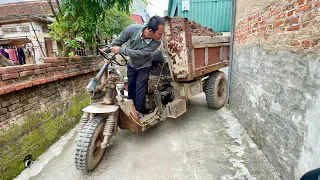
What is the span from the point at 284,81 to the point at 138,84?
202cm

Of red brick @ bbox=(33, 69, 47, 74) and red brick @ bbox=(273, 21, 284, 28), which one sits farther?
red brick @ bbox=(33, 69, 47, 74)

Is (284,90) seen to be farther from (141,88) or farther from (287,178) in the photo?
(141,88)

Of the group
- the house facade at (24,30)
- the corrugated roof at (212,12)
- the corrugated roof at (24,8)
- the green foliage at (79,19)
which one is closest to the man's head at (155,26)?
the green foliage at (79,19)

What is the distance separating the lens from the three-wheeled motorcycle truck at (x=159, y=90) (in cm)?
233

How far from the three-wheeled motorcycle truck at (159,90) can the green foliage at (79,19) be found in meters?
1.36

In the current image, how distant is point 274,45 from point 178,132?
83.7 inches

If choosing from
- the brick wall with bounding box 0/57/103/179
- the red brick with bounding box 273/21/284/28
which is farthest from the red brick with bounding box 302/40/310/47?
the brick wall with bounding box 0/57/103/179

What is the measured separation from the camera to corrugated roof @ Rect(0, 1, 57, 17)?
11.7m

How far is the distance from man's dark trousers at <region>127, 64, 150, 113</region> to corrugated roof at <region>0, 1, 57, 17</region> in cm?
1187

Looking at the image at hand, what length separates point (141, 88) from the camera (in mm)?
2934

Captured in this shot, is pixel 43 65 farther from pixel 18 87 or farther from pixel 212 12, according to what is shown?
pixel 212 12

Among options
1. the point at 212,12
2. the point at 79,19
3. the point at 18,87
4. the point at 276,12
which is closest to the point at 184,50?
the point at 276,12

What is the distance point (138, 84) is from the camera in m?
2.92

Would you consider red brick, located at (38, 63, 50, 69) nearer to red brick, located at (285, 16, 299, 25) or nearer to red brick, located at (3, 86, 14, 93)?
red brick, located at (3, 86, 14, 93)
